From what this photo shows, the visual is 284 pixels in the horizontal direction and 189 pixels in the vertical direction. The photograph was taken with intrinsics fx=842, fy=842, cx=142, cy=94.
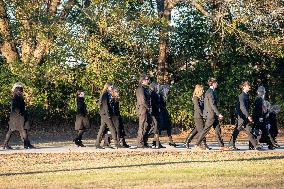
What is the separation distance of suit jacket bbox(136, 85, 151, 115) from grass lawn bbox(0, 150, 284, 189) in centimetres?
140

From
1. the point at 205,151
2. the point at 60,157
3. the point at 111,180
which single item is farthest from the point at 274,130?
the point at 111,180

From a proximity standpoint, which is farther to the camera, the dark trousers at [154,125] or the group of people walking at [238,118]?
the dark trousers at [154,125]

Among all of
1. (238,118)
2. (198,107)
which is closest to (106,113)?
(198,107)

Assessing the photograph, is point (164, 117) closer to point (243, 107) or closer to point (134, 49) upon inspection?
point (243, 107)

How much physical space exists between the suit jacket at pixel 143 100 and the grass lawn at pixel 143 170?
140 cm

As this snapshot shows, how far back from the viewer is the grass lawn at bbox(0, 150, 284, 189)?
14430mm

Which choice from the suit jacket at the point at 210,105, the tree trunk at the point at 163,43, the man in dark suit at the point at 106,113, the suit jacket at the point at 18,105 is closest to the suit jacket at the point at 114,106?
the man in dark suit at the point at 106,113

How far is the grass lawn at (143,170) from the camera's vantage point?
47.3 feet

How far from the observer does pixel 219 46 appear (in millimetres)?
38656

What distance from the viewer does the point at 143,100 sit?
2328cm

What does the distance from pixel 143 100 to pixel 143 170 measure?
6459 mm

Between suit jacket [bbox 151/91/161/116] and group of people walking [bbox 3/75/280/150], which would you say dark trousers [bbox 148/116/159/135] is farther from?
suit jacket [bbox 151/91/161/116]

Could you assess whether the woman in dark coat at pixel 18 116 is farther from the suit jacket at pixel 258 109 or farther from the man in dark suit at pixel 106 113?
the suit jacket at pixel 258 109

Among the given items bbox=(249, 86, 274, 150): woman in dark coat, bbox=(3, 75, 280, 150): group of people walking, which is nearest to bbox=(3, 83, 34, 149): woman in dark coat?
bbox=(3, 75, 280, 150): group of people walking
